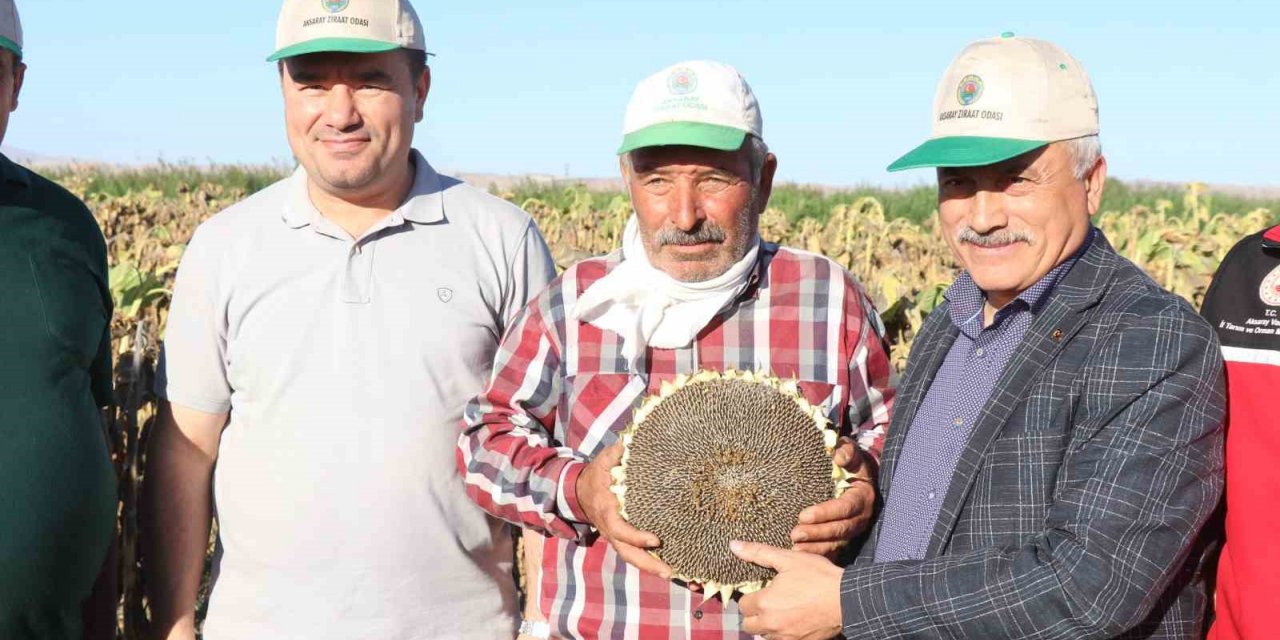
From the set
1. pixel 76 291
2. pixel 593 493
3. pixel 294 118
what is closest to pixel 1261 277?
pixel 593 493

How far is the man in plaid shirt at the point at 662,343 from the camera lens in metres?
3.64

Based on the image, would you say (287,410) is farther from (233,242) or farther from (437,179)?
(437,179)

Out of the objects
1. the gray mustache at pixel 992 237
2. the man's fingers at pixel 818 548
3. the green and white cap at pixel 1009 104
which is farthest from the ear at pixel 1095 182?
the man's fingers at pixel 818 548

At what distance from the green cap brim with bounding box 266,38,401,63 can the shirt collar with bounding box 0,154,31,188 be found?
0.85m

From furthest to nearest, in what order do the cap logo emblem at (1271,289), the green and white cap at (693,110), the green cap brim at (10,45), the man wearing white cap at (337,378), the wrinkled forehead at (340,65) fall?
the wrinkled forehead at (340,65) → the man wearing white cap at (337,378) → the green cap brim at (10,45) → the green and white cap at (693,110) → the cap logo emblem at (1271,289)

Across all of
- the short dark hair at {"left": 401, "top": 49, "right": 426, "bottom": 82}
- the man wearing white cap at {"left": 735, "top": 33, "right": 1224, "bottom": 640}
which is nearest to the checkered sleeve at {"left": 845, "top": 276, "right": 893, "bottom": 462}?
the man wearing white cap at {"left": 735, "top": 33, "right": 1224, "bottom": 640}

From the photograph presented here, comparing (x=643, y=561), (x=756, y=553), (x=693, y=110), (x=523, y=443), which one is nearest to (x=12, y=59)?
(x=523, y=443)

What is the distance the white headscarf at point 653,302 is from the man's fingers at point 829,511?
2.43 feet

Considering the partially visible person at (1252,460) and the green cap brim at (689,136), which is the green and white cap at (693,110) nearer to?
the green cap brim at (689,136)

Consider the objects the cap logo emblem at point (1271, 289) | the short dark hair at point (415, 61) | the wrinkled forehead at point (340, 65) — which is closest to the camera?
the cap logo emblem at point (1271, 289)

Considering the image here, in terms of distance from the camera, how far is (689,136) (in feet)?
11.8

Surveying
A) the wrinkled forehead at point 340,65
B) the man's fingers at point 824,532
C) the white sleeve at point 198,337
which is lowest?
the man's fingers at point 824,532

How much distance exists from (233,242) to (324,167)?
0.41m

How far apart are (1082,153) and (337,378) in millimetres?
2339
